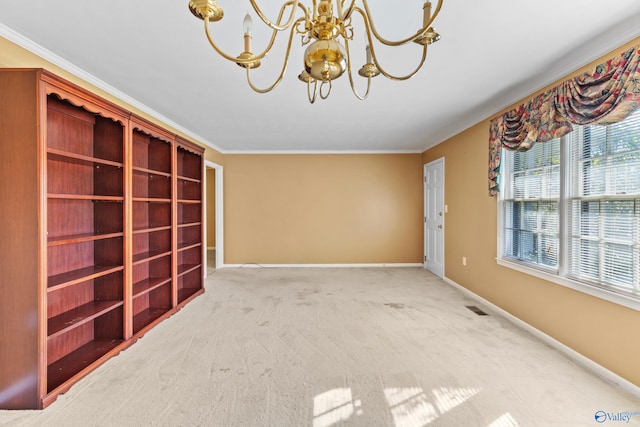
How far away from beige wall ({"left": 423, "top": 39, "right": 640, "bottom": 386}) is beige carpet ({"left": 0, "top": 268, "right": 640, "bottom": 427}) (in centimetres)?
20

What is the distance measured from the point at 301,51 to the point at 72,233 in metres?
2.37

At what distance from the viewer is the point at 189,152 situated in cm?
390

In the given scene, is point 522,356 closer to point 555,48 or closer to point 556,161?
point 556,161

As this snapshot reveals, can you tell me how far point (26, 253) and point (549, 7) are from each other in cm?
355

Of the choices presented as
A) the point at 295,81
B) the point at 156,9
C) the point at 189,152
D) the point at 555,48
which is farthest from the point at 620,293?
the point at 189,152

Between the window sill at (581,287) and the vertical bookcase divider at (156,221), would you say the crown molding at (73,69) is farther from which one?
the window sill at (581,287)

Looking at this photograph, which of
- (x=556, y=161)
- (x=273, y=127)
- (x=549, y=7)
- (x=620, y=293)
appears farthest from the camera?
(x=273, y=127)

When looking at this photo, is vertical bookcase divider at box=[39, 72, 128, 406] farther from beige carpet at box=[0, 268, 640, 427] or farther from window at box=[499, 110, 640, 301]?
window at box=[499, 110, 640, 301]

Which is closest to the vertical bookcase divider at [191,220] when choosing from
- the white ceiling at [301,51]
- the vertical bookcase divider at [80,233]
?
the white ceiling at [301,51]

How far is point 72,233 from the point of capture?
7.57 ft

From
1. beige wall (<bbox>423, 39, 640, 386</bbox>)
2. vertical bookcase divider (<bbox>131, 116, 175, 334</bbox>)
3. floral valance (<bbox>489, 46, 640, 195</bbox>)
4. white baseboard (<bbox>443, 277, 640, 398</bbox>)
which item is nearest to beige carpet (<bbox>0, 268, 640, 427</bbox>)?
white baseboard (<bbox>443, 277, 640, 398</bbox>)

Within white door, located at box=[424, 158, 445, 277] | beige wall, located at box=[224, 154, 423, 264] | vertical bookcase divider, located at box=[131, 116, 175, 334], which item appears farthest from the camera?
beige wall, located at box=[224, 154, 423, 264]

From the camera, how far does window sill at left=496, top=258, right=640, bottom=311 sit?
1.90 meters

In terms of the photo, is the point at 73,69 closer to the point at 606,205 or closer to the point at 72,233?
the point at 72,233
